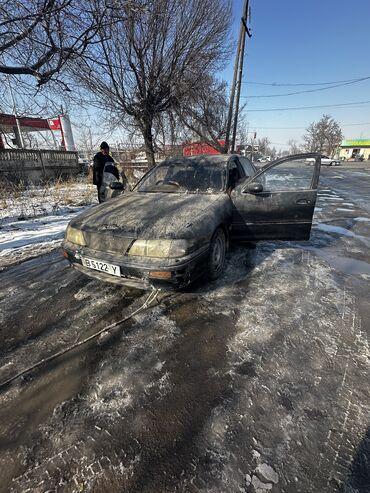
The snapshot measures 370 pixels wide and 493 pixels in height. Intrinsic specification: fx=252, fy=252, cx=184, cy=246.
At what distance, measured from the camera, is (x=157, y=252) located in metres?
2.41

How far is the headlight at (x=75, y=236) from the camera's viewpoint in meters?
2.77

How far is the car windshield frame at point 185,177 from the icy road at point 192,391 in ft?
4.62

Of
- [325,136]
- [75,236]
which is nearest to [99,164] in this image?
[75,236]

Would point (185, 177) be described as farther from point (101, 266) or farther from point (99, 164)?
point (99, 164)

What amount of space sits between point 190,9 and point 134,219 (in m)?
9.27

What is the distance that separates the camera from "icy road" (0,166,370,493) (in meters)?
1.34

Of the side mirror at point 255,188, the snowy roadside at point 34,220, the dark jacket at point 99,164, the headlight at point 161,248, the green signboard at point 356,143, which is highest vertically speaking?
the green signboard at point 356,143

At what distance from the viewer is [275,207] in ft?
12.0

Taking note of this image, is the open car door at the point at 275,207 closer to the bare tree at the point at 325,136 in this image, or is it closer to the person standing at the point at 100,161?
the person standing at the point at 100,161

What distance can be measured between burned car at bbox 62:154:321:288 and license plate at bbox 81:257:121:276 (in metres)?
0.01

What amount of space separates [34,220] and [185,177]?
4737mm

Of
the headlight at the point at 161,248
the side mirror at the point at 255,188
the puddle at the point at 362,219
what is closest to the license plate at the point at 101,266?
the headlight at the point at 161,248

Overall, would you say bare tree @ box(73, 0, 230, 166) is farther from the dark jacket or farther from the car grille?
the car grille

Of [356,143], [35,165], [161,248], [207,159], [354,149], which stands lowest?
[161,248]
